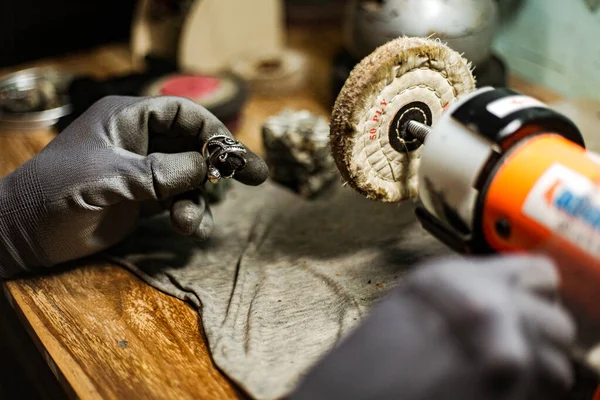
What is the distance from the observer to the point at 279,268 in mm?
1075

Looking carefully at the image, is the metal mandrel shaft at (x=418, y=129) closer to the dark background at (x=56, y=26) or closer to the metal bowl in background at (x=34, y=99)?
the metal bowl in background at (x=34, y=99)

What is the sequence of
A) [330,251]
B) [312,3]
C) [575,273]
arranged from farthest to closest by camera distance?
1. [312,3]
2. [330,251]
3. [575,273]

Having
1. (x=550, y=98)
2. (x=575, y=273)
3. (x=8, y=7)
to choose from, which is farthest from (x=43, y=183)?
(x=550, y=98)

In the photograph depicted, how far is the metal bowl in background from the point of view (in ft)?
5.01

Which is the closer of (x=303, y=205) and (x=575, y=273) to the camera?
(x=575, y=273)

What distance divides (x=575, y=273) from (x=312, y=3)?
1.56 m

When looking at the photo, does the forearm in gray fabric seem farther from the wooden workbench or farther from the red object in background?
the red object in background

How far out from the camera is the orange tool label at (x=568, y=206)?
693mm

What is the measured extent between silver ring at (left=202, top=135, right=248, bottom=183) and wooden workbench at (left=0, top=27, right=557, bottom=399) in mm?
219

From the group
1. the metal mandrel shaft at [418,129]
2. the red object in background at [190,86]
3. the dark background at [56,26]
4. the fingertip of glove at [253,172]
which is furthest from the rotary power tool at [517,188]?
the dark background at [56,26]

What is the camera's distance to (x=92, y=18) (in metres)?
1.93

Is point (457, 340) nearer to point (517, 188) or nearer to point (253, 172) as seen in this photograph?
point (517, 188)

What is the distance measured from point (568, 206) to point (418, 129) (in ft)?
1.05

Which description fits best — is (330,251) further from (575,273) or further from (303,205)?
(575,273)
